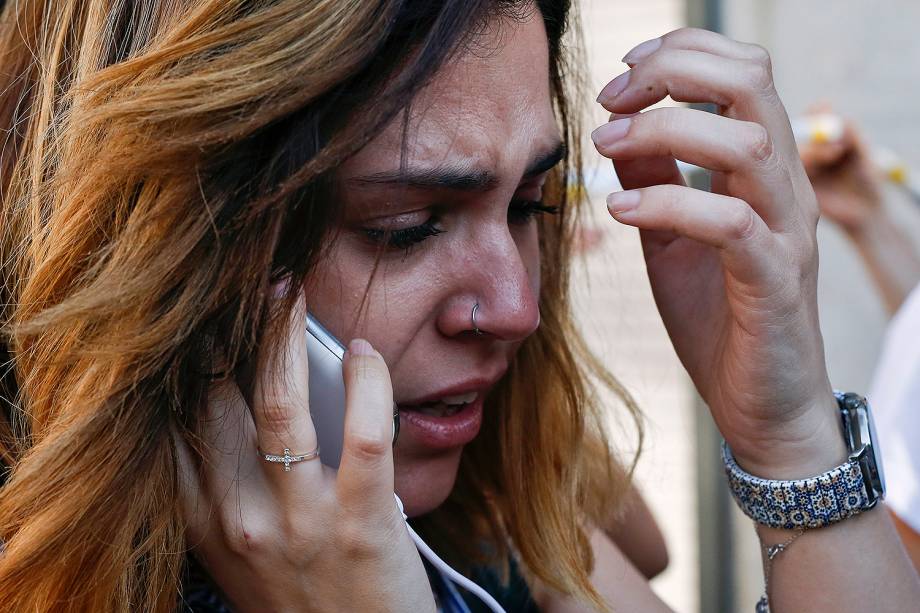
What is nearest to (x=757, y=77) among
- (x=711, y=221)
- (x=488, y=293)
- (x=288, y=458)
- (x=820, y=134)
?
(x=711, y=221)

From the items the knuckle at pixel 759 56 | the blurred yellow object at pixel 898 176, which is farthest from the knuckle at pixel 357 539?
the blurred yellow object at pixel 898 176

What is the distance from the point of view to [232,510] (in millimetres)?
1171

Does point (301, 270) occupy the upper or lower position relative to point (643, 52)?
lower

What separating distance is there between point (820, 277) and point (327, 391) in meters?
2.43

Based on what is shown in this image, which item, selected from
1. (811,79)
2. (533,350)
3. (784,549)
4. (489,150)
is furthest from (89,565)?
(811,79)

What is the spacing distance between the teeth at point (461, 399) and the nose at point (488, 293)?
121 millimetres

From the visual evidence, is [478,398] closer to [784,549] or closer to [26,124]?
[784,549]

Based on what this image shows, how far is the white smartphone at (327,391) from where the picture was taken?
46.6 inches

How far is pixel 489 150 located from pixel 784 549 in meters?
0.74

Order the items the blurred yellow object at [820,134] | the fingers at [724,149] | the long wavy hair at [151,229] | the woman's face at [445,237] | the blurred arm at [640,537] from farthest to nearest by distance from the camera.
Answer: the blurred yellow object at [820,134], the blurred arm at [640,537], the fingers at [724,149], the woman's face at [445,237], the long wavy hair at [151,229]

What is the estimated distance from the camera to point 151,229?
1.08m

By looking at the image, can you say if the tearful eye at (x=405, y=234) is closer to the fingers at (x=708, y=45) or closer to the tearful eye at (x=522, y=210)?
the tearful eye at (x=522, y=210)

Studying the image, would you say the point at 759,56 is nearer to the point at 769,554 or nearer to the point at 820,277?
the point at 769,554

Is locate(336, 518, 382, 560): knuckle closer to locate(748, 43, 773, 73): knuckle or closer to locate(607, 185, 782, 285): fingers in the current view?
locate(607, 185, 782, 285): fingers
